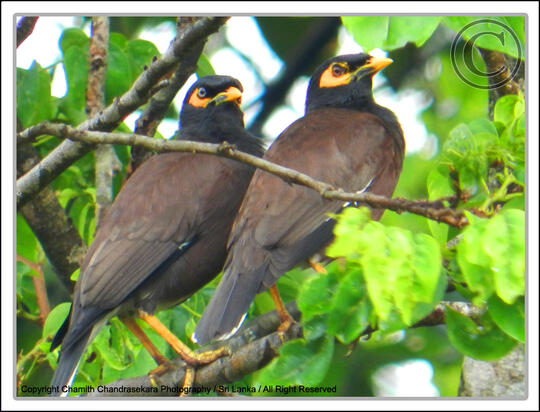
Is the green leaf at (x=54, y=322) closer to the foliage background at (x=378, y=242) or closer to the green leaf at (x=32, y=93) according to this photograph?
the foliage background at (x=378, y=242)

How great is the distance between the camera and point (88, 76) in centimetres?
516

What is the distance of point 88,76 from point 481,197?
110 inches

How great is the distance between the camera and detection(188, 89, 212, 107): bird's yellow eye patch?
5175 mm

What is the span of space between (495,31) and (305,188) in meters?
1.07

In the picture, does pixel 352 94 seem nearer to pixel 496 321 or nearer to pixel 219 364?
pixel 219 364

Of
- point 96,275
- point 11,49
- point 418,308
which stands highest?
point 11,49

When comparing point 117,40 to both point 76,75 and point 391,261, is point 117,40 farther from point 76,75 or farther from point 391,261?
point 391,261

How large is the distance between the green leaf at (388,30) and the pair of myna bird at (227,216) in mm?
1152

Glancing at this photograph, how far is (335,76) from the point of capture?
5062mm

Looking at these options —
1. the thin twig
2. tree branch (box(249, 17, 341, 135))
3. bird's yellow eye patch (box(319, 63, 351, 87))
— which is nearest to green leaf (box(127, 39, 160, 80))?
bird's yellow eye patch (box(319, 63, 351, 87))

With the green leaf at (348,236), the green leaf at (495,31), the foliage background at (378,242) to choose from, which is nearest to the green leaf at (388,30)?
the foliage background at (378,242)

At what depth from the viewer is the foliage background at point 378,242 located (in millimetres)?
2434

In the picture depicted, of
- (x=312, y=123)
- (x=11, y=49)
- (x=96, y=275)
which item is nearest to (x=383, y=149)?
(x=312, y=123)

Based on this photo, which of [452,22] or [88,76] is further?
[88,76]
